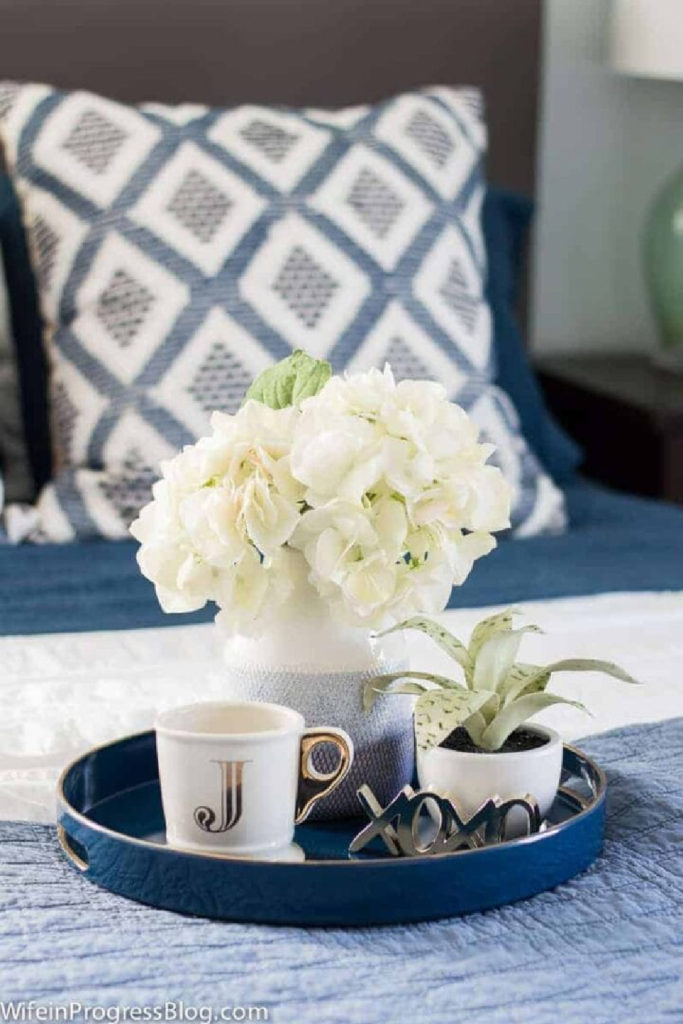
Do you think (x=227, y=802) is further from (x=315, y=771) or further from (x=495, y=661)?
(x=495, y=661)

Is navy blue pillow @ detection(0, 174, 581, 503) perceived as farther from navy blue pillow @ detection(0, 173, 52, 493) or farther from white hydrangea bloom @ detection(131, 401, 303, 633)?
white hydrangea bloom @ detection(131, 401, 303, 633)

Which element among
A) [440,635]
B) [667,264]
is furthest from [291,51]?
[440,635]

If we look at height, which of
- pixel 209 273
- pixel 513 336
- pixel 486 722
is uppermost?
pixel 486 722

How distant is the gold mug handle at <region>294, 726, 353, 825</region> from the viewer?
1.00 m

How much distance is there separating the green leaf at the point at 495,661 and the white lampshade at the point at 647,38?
5.17ft

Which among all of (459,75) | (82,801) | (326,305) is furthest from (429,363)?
(82,801)

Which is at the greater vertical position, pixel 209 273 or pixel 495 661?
pixel 495 661

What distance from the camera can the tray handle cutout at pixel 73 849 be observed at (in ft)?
3.26

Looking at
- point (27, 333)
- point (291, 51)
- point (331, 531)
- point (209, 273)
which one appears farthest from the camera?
point (291, 51)

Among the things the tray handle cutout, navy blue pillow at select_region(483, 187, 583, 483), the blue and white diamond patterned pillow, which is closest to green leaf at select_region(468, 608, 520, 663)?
the tray handle cutout

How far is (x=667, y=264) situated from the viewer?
2553 millimetres

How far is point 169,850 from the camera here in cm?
94

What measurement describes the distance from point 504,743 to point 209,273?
1.03 metres

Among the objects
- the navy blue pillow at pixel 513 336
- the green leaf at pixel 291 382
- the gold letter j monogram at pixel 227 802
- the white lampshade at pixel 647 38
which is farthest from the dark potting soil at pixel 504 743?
the white lampshade at pixel 647 38
